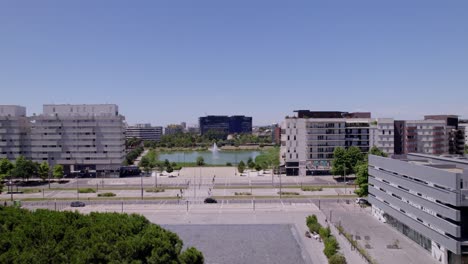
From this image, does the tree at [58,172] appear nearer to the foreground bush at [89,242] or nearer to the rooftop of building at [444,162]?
the foreground bush at [89,242]

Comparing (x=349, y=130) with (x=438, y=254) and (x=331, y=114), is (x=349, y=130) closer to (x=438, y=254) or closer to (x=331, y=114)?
(x=331, y=114)

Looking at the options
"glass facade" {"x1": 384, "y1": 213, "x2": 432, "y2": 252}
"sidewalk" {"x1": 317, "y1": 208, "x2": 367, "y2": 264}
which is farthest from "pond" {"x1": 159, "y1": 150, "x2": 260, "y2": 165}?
"sidewalk" {"x1": 317, "y1": 208, "x2": 367, "y2": 264}

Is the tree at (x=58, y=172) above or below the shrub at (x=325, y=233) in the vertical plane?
above

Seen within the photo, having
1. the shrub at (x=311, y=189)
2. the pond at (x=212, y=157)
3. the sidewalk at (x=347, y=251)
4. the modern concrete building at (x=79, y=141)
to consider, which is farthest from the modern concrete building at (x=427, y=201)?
the pond at (x=212, y=157)

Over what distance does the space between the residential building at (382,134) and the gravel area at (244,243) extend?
140 ft

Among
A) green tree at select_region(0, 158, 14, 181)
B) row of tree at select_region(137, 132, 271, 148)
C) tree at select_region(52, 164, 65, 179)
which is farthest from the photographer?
row of tree at select_region(137, 132, 271, 148)

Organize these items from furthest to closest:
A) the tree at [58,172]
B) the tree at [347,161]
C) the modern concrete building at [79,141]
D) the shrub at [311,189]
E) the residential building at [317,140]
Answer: the modern concrete building at [79,141] < the residential building at [317,140] < the tree at [58,172] < the tree at [347,161] < the shrub at [311,189]

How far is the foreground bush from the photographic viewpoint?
74.2 feet

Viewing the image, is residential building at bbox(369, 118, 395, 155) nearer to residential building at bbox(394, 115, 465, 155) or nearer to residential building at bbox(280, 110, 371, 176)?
residential building at bbox(280, 110, 371, 176)

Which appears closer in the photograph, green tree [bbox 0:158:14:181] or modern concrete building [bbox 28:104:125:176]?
green tree [bbox 0:158:14:181]

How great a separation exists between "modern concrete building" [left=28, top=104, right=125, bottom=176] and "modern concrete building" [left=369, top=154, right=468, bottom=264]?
174 ft

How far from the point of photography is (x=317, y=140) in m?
76.3

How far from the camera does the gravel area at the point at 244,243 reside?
1234 inches

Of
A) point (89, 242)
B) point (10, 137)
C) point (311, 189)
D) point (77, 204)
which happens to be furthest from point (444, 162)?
point (10, 137)
